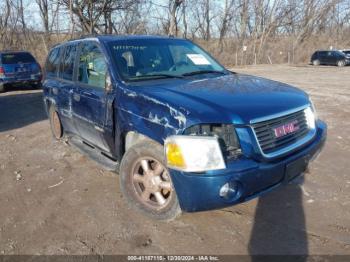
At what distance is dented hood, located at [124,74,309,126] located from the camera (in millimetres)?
3205

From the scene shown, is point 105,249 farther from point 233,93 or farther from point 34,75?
point 34,75

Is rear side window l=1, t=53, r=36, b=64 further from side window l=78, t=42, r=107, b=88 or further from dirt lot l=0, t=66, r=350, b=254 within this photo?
side window l=78, t=42, r=107, b=88

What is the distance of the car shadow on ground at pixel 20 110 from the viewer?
29.3 feet

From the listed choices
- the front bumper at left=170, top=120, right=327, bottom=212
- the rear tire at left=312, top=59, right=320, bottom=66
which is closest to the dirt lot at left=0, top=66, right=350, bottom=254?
the front bumper at left=170, top=120, right=327, bottom=212

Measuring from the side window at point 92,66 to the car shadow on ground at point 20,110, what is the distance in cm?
418

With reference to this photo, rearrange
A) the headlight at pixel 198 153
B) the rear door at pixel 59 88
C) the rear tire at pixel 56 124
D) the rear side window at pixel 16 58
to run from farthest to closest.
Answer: the rear side window at pixel 16 58
the rear tire at pixel 56 124
the rear door at pixel 59 88
the headlight at pixel 198 153

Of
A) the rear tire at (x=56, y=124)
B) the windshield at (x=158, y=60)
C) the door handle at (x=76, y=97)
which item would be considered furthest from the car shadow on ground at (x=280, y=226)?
the rear tire at (x=56, y=124)

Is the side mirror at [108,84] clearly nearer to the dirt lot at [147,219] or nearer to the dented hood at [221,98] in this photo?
the dented hood at [221,98]

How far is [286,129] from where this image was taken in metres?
3.53

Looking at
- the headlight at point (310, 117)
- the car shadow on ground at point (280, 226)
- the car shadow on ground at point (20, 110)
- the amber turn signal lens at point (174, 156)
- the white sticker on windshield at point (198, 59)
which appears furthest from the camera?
the car shadow on ground at point (20, 110)

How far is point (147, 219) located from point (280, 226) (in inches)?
52.7

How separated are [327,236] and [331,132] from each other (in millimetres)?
4037

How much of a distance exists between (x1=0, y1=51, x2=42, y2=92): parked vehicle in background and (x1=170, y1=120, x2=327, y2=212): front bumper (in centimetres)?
1333

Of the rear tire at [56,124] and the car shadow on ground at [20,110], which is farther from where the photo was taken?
the car shadow on ground at [20,110]
